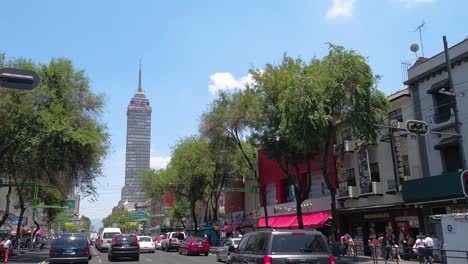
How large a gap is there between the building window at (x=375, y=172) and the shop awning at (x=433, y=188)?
14.5 feet

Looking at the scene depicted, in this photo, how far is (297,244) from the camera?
37.0 ft

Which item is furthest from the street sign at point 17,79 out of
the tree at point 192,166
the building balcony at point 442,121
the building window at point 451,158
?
the tree at point 192,166

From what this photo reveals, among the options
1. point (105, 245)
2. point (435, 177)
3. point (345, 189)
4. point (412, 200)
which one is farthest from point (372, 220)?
point (105, 245)

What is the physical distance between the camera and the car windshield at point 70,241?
966 inches

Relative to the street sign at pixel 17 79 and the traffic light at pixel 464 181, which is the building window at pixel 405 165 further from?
the street sign at pixel 17 79

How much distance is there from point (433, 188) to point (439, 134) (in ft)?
11.0

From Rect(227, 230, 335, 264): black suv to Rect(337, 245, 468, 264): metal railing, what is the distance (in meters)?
7.31

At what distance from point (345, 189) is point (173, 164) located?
2736cm

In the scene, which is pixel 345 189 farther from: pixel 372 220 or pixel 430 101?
pixel 430 101

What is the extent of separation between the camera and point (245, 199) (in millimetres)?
59219

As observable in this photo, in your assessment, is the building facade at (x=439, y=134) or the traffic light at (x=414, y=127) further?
the building facade at (x=439, y=134)

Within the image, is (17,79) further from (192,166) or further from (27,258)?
(192,166)

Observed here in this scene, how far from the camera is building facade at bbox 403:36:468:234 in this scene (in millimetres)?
26297

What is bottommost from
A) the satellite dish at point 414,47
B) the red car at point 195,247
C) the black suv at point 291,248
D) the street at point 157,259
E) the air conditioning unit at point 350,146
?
the street at point 157,259
